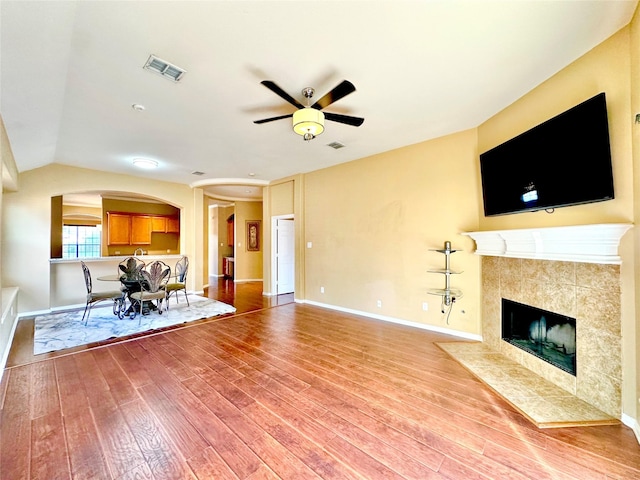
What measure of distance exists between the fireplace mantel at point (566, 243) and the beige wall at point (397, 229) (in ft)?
2.74

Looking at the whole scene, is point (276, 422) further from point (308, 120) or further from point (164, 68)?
point (164, 68)

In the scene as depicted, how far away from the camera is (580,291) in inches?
91.2

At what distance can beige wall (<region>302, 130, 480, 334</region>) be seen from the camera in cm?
382

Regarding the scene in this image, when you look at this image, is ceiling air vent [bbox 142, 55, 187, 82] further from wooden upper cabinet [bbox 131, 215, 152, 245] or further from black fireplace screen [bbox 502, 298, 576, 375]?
wooden upper cabinet [bbox 131, 215, 152, 245]

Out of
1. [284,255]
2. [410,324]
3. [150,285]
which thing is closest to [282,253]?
[284,255]

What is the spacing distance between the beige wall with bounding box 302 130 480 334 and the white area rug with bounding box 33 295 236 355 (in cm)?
236

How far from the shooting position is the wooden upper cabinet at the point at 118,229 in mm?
7594

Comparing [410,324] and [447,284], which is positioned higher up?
[447,284]

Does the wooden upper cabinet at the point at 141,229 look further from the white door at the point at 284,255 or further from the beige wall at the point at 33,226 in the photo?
the white door at the point at 284,255

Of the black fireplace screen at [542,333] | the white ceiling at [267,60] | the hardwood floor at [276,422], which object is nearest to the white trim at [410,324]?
the black fireplace screen at [542,333]

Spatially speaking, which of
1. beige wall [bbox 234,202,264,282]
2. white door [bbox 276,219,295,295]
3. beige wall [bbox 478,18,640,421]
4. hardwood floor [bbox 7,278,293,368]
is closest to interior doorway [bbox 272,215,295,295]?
white door [bbox 276,219,295,295]

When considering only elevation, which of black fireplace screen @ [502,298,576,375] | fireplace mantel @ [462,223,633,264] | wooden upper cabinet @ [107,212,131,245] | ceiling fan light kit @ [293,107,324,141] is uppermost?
ceiling fan light kit @ [293,107,324,141]

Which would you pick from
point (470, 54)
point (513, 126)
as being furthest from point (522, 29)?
point (513, 126)

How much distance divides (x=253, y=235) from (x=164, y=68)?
23.2 feet
